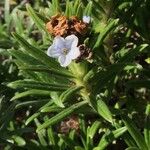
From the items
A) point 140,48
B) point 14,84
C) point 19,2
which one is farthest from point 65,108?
point 19,2

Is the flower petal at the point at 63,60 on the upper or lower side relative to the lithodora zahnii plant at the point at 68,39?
lower

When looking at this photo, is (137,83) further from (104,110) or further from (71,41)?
(71,41)

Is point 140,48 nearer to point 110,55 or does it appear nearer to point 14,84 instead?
point 110,55

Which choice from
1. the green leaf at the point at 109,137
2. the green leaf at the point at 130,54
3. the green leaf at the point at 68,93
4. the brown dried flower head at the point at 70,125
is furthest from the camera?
the brown dried flower head at the point at 70,125

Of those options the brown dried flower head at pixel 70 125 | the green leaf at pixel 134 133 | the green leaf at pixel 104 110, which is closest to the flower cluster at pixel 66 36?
the green leaf at pixel 104 110

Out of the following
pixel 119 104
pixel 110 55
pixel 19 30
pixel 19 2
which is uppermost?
pixel 19 2

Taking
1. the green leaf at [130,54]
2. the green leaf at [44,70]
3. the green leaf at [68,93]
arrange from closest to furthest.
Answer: the green leaf at [44,70]
the green leaf at [68,93]
the green leaf at [130,54]

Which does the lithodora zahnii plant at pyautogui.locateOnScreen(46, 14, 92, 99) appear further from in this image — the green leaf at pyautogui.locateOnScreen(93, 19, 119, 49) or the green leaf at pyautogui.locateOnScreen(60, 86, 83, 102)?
the green leaf at pyautogui.locateOnScreen(60, 86, 83, 102)

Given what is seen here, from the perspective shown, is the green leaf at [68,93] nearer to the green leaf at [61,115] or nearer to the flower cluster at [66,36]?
the green leaf at [61,115]
